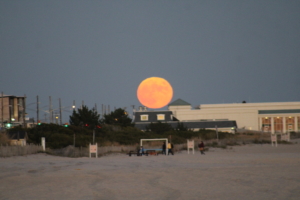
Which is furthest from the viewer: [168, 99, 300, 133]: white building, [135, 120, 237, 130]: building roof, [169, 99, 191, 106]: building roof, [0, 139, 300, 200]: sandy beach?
[169, 99, 191, 106]: building roof

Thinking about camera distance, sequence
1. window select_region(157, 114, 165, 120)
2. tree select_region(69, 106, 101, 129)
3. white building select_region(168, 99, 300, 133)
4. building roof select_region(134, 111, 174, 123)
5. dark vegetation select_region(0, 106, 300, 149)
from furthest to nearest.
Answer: white building select_region(168, 99, 300, 133) < window select_region(157, 114, 165, 120) < building roof select_region(134, 111, 174, 123) < tree select_region(69, 106, 101, 129) < dark vegetation select_region(0, 106, 300, 149)

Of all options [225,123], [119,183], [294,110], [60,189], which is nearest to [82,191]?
[60,189]

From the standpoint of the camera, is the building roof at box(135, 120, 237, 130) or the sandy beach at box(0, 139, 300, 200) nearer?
the sandy beach at box(0, 139, 300, 200)

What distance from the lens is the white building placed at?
113 m

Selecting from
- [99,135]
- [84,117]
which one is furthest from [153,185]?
[84,117]

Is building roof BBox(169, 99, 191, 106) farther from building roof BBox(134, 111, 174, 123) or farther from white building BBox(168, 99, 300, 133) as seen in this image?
building roof BBox(134, 111, 174, 123)

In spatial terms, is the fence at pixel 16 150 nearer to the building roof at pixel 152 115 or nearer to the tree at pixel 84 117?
the tree at pixel 84 117

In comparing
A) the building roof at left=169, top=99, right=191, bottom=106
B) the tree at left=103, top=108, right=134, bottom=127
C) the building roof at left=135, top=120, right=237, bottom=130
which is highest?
the building roof at left=169, top=99, right=191, bottom=106

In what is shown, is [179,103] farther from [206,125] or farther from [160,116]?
[206,125]

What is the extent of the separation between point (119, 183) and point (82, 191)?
215 cm

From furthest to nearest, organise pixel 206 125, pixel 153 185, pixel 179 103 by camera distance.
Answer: pixel 179 103, pixel 206 125, pixel 153 185

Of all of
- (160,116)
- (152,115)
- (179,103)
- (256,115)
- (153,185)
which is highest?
(179,103)

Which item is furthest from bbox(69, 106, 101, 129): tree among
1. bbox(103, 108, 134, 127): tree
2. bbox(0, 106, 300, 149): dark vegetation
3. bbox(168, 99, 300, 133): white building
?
bbox(168, 99, 300, 133): white building

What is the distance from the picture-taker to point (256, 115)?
11212 cm
